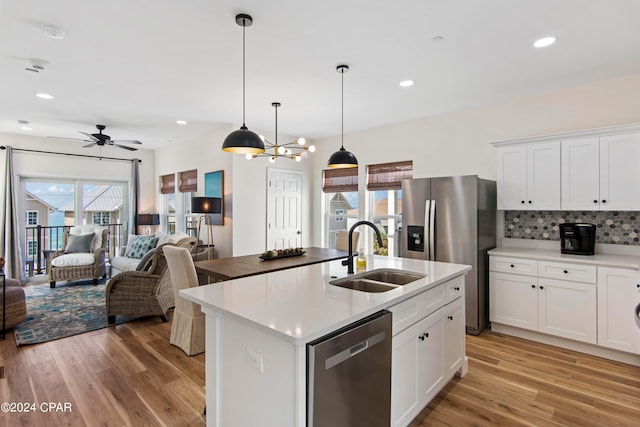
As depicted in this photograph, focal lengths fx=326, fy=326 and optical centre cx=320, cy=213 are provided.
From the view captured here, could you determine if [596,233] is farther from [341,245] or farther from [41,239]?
[41,239]

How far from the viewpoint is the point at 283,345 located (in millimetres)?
1341

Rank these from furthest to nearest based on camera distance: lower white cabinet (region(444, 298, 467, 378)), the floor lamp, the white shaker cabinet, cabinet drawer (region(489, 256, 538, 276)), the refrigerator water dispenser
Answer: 1. the floor lamp
2. the refrigerator water dispenser
3. cabinet drawer (region(489, 256, 538, 276))
4. the white shaker cabinet
5. lower white cabinet (region(444, 298, 467, 378))

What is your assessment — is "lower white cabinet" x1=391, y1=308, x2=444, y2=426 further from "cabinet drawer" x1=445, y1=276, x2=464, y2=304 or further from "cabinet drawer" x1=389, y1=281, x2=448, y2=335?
"cabinet drawer" x1=445, y1=276, x2=464, y2=304

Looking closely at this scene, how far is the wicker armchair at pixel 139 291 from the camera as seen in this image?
151 inches

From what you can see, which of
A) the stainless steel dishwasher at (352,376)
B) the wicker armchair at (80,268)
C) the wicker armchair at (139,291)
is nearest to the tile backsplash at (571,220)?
the stainless steel dishwasher at (352,376)

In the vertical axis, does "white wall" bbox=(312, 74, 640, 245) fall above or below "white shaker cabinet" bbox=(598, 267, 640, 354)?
above

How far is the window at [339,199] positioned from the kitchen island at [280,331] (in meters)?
3.64

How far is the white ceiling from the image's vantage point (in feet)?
7.26

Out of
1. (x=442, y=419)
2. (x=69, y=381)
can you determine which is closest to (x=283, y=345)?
(x=442, y=419)

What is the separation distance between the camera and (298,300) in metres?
1.71

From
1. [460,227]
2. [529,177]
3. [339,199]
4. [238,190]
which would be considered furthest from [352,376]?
[339,199]

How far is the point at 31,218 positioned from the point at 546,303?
8.45m

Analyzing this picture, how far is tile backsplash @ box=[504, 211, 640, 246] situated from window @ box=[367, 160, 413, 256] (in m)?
1.59

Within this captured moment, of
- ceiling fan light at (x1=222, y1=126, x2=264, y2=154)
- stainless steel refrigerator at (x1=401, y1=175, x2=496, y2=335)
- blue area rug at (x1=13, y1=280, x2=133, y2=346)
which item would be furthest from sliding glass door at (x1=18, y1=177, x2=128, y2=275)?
stainless steel refrigerator at (x1=401, y1=175, x2=496, y2=335)
